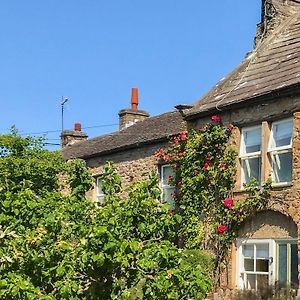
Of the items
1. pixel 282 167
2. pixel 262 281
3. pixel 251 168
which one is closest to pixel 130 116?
pixel 251 168

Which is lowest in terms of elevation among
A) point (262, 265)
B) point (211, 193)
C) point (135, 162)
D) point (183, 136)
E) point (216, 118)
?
point (262, 265)

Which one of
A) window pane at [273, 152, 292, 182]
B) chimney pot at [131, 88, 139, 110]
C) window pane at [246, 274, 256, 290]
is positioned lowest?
window pane at [246, 274, 256, 290]

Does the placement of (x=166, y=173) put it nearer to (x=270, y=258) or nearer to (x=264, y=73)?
(x=264, y=73)

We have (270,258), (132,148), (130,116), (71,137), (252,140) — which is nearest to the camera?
(270,258)

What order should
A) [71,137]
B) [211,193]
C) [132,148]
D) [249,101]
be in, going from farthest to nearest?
1. [71,137]
2. [132,148]
3. [211,193]
4. [249,101]

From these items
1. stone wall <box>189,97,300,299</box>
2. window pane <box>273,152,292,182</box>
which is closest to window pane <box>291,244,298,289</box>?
stone wall <box>189,97,300,299</box>

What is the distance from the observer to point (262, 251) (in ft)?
52.9

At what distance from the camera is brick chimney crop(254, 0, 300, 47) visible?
65.0ft

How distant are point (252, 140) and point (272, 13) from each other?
5057 mm

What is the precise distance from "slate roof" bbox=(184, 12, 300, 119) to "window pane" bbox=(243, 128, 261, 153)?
806 millimetres

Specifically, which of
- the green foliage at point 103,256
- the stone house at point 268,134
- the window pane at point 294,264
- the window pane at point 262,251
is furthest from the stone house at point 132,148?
the green foliage at point 103,256

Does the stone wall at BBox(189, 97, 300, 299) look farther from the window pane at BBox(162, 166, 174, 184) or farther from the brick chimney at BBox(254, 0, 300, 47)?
the brick chimney at BBox(254, 0, 300, 47)

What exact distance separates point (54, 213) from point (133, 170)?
41.8ft

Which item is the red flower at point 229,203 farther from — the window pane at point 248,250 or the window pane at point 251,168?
the window pane at point 248,250
